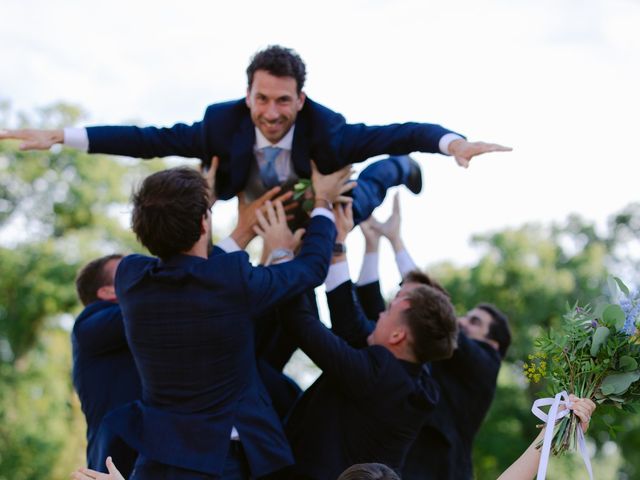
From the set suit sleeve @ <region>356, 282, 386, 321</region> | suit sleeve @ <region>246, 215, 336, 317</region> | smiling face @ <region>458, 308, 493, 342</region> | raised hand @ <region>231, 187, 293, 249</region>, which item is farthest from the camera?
smiling face @ <region>458, 308, 493, 342</region>

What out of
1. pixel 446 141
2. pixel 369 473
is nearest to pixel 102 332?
pixel 446 141

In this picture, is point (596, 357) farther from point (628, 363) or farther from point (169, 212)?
point (169, 212)

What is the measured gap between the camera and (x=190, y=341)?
4316 millimetres

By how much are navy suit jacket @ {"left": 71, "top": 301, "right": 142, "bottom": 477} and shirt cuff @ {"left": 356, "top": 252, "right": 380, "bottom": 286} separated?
1.81 metres

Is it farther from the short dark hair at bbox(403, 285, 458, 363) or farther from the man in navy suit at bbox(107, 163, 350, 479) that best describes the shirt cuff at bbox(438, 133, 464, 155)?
the man in navy suit at bbox(107, 163, 350, 479)

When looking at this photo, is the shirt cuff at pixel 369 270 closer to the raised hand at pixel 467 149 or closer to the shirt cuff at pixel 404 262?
the shirt cuff at pixel 404 262

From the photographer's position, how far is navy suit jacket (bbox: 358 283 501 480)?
6.15m

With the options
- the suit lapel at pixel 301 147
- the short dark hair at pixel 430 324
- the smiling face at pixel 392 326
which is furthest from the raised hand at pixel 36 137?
the short dark hair at pixel 430 324

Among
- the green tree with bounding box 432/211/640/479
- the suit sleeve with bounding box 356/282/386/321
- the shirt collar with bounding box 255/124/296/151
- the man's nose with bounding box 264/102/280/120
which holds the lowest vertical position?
the green tree with bounding box 432/211/640/479

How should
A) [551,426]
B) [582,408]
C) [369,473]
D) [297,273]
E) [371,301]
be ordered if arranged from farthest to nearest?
[371,301], [297,273], [582,408], [551,426], [369,473]

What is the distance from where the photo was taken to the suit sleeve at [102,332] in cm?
505

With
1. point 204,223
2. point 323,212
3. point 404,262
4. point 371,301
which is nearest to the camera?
point 204,223

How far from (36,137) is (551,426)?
10.4 feet

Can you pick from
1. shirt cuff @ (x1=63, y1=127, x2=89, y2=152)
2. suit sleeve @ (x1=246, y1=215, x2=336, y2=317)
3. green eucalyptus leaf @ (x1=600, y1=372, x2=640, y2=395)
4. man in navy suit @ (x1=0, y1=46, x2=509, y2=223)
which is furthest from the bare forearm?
shirt cuff @ (x1=63, y1=127, x2=89, y2=152)
